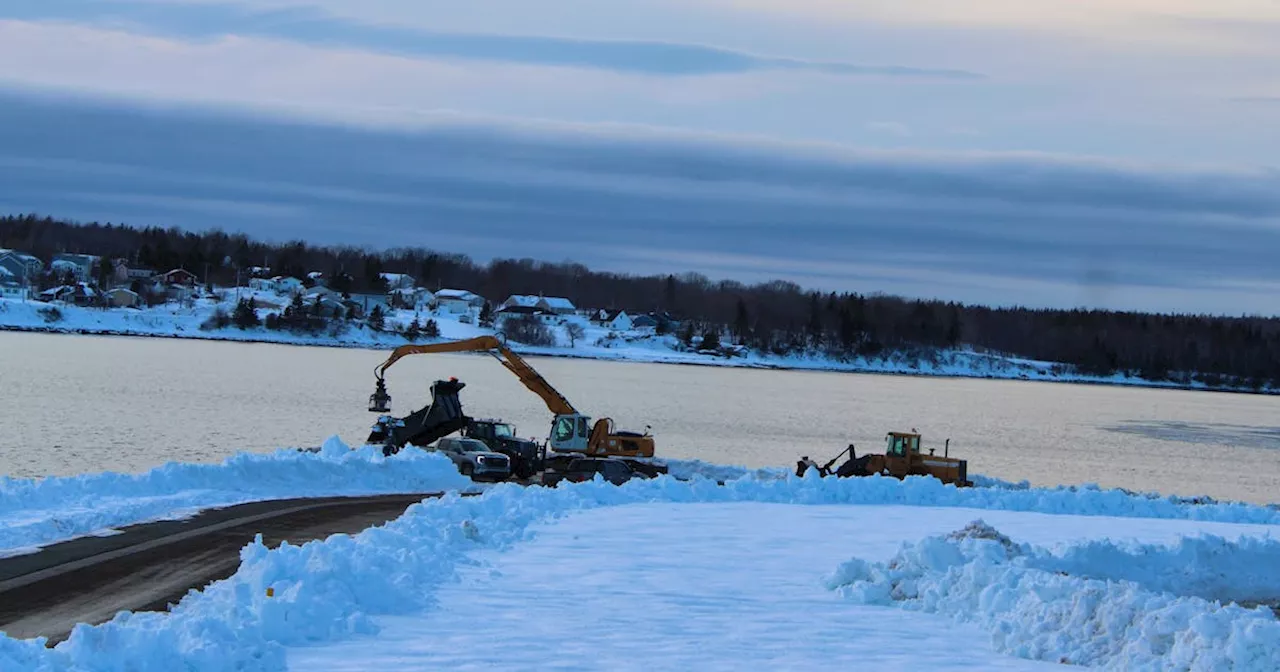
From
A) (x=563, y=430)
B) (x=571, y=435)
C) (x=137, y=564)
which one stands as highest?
(x=563, y=430)

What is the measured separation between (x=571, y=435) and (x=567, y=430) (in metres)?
0.23

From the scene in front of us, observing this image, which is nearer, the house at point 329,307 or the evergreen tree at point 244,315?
the evergreen tree at point 244,315

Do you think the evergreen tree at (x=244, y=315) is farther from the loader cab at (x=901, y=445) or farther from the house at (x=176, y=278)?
the loader cab at (x=901, y=445)

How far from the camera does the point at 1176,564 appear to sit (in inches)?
858

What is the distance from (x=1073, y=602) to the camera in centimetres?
1491

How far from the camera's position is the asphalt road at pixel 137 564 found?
50.0 feet

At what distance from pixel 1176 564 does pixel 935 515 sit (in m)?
7.64

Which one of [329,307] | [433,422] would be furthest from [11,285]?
[433,422]

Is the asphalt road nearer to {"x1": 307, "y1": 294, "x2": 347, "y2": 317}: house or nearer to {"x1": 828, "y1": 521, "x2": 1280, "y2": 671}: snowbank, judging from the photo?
{"x1": 828, "y1": 521, "x2": 1280, "y2": 671}: snowbank

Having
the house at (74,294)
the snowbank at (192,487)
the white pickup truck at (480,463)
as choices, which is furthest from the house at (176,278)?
the snowbank at (192,487)

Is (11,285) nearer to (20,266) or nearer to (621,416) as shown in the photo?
(20,266)

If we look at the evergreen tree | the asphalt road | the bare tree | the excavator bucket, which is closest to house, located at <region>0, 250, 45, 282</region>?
the evergreen tree

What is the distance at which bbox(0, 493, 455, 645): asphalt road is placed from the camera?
600 inches

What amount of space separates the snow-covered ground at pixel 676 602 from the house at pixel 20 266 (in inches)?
7105
